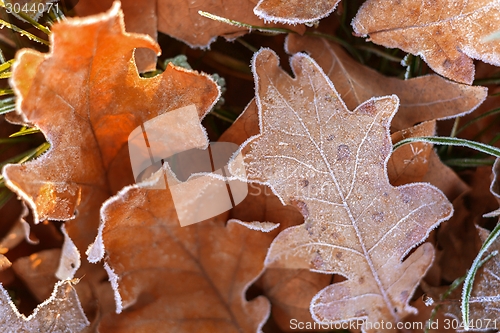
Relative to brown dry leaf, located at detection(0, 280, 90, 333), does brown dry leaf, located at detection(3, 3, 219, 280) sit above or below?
above

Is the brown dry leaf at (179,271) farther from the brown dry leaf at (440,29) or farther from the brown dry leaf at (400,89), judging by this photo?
the brown dry leaf at (440,29)

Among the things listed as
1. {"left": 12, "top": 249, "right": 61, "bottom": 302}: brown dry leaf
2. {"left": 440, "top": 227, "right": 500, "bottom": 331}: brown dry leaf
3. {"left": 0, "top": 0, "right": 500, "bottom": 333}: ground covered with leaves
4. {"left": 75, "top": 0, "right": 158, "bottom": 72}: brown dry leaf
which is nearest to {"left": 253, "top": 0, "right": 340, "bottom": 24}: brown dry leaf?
{"left": 0, "top": 0, "right": 500, "bottom": 333}: ground covered with leaves

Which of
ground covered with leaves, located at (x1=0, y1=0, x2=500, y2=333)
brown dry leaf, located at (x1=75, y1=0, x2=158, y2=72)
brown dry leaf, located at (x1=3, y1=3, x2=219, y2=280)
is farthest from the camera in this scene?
brown dry leaf, located at (x1=75, y1=0, x2=158, y2=72)

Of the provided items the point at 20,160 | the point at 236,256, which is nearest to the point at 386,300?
the point at 236,256

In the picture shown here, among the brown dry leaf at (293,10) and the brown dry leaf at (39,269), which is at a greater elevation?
the brown dry leaf at (293,10)

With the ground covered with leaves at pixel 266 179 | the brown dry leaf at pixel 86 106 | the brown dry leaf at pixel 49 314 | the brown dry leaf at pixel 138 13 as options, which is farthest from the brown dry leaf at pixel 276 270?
the brown dry leaf at pixel 49 314

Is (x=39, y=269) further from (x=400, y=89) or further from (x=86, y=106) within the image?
(x=400, y=89)

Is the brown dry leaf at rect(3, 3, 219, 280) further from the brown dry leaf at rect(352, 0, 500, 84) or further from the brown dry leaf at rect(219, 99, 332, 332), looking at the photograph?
the brown dry leaf at rect(352, 0, 500, 84)
